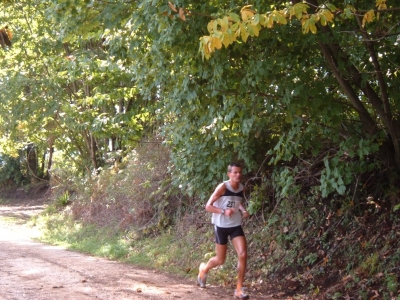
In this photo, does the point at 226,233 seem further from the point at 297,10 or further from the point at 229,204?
the point at 297,10

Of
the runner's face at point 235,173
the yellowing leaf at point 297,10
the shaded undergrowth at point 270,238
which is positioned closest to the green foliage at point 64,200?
the shaded undergrowth at point 270,238

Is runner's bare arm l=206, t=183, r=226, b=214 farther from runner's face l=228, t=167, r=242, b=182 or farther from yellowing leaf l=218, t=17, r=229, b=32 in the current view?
yellowing leaf l=218, t=17, r=229, b=32

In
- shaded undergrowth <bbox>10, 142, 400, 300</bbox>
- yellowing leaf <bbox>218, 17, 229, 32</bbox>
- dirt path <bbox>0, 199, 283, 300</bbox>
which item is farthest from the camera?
shaded undergrowth <bbox>10, 142, 400, 300</bbox>

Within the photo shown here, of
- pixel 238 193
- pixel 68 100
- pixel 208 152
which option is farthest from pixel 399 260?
pixel 68 100

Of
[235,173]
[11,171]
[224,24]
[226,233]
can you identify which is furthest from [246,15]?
[11,171]

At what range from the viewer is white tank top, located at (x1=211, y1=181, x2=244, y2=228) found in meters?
8.52

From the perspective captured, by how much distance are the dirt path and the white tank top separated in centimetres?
111

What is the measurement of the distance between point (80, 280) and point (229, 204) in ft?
9.90

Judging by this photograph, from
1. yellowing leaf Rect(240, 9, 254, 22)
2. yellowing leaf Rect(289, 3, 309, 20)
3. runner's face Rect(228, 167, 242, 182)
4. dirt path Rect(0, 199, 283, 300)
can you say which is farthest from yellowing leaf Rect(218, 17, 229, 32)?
dirt path Rect(0, 199, 283, 300)

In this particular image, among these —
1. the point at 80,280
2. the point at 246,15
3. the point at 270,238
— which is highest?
the point at 246,15

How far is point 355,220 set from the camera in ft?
32.6

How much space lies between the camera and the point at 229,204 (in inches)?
336

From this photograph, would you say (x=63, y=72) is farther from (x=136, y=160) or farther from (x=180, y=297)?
(x=180, y=297)

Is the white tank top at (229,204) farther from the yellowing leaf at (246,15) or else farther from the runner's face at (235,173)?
the yellowing leaf at (246,15)
